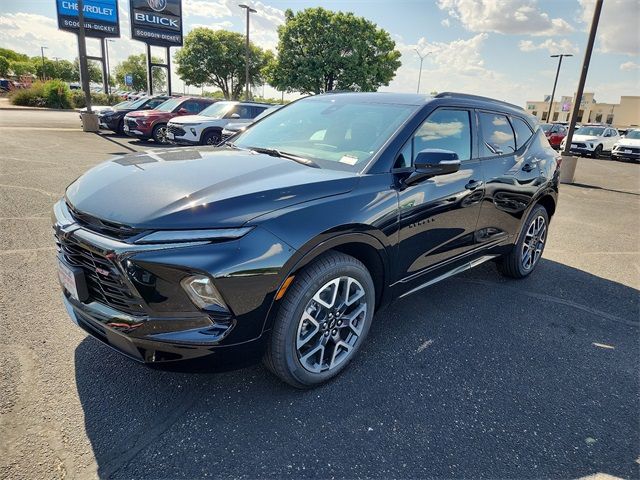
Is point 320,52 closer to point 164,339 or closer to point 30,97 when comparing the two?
point 30,97

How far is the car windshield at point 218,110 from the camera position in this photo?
13.7m

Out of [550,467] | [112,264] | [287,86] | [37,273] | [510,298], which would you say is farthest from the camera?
[287,86]

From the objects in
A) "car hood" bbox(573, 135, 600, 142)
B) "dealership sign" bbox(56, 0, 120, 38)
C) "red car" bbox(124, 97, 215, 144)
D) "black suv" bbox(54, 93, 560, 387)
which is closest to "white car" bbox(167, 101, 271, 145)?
"red car" bbox(124, 97, 215, 144)

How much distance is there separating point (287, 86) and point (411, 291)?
3932 cm

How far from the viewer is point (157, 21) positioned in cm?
3362

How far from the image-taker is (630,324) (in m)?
3.82

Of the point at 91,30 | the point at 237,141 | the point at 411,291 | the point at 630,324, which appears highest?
the point at 91,30

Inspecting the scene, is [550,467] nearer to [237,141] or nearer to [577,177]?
[237,141]

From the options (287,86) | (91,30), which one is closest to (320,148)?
(287,86)

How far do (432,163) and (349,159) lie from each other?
538 mm

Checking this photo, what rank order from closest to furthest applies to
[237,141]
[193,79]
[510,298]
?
[237,141]
[510,298]
[193,79]

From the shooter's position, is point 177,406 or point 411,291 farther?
point 411,291

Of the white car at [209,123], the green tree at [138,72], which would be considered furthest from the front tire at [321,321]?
the green tree at [138,72]

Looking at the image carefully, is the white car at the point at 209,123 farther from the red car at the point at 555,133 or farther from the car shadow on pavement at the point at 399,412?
the red car at the point at 555,133
